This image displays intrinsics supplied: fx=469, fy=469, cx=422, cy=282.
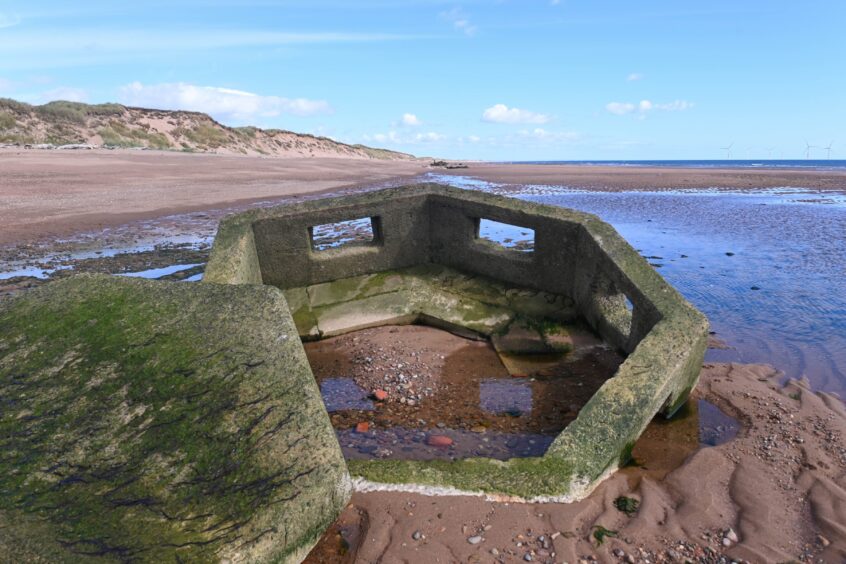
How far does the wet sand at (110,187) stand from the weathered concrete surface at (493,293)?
10056mm

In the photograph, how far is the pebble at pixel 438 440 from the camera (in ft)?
13.0

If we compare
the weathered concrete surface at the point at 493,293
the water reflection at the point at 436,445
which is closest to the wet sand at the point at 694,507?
the weathered concrete surface at the point at 493,293

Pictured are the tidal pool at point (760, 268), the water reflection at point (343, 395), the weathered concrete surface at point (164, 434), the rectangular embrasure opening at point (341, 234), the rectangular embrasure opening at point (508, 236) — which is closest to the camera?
the weathered concrete surface at point (164, 434)

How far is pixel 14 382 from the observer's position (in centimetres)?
290

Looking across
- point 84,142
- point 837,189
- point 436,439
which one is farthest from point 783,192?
point 84,142

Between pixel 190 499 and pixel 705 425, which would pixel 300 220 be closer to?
pixel 190 499

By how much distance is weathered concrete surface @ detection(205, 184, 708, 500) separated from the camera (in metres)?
2.80

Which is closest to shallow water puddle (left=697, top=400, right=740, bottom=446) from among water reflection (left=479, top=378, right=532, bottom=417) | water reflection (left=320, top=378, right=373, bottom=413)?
water reflection (left=479, top=378, right=532, bottom=417)

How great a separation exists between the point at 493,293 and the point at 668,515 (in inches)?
158

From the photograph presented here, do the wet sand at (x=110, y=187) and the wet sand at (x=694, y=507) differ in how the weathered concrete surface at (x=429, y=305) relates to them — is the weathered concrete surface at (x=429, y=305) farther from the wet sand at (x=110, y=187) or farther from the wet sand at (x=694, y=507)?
the wet sand at (x=110, y=187)

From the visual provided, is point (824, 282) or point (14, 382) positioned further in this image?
point (824, 282)

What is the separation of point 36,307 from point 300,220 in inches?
131

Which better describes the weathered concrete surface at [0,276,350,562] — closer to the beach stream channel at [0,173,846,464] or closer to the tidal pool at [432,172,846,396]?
the beach stream channel at [0,173,846,464]

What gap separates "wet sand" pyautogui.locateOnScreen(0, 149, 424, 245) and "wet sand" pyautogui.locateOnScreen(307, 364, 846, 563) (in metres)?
14.0
